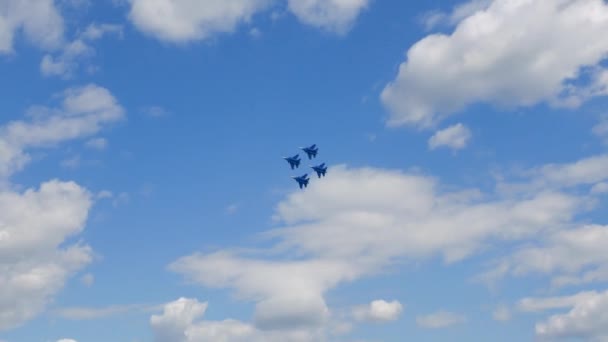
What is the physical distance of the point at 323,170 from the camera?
16338cm

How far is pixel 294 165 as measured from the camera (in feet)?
547

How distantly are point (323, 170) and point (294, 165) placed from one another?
12591 mm
